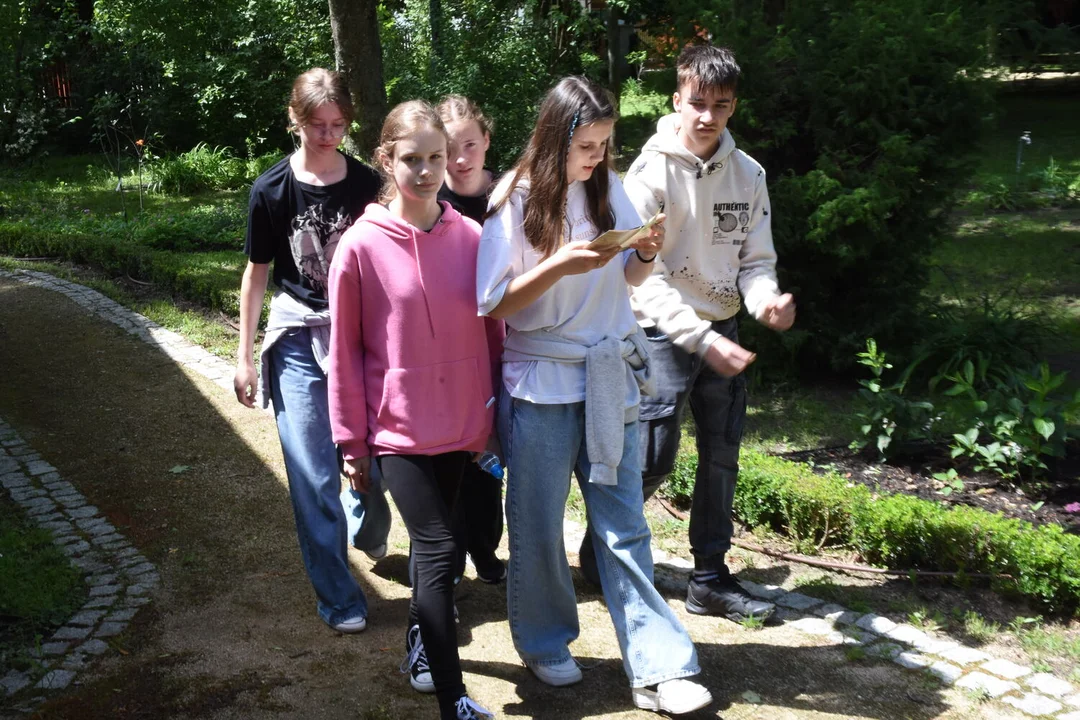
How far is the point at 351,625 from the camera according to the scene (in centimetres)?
400

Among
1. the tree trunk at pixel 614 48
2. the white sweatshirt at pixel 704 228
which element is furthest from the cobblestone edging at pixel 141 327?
the tree trunk at pixel 614 48

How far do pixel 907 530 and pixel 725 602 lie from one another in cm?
93

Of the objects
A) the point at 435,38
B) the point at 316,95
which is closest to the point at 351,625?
the point at 316,95

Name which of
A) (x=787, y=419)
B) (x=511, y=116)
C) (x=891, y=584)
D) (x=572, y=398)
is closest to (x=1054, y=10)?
(x=511, y=116)

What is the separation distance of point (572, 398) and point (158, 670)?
1.73 m

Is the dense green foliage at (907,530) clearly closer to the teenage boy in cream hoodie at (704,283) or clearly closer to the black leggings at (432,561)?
the teenage boy in cream hoodie at (704,283)

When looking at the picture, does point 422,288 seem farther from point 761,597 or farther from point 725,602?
point 761,597

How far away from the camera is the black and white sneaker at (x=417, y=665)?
354 centimetres

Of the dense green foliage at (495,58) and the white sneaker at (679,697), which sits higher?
the dense green foliage at (495,58)

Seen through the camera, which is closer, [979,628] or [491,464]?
[491,464]

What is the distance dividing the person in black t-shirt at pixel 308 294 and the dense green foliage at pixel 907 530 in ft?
A: 6.54

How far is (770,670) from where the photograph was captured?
3.72 metres

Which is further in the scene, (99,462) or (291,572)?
(99,462)

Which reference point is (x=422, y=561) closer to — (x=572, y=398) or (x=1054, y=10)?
(x=572, y=398)
